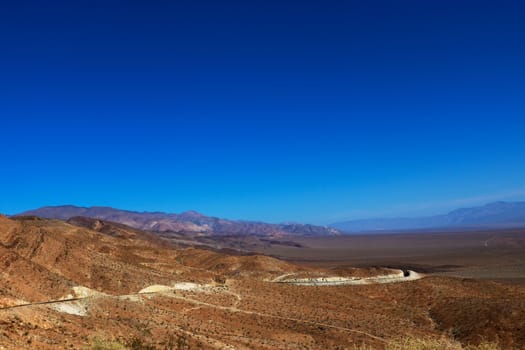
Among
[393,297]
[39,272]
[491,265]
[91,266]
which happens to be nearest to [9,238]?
[91,266]

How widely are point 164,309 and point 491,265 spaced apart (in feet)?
283

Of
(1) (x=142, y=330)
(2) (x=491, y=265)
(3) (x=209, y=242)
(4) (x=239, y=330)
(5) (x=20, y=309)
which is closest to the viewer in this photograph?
(5) (x=20, y=309)

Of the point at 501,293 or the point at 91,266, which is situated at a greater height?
the point at 91,266

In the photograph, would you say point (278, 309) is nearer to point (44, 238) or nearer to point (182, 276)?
point (182, 276)

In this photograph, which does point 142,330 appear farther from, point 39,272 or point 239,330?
point 39,272

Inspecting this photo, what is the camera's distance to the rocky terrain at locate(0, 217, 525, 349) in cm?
2538

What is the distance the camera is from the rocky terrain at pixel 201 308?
25375 mm

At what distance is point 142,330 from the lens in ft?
89.4

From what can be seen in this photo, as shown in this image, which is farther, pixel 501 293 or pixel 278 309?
pixel 501 293

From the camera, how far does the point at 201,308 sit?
121 ft

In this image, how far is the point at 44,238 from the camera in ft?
153

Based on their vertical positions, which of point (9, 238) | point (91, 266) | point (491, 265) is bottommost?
point (491, 265)

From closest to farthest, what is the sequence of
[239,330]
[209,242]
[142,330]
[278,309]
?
[142,330] → [239,330] → [278,309] → [209,242]

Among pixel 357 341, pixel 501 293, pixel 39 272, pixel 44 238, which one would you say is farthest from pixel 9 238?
pixel 501 293
